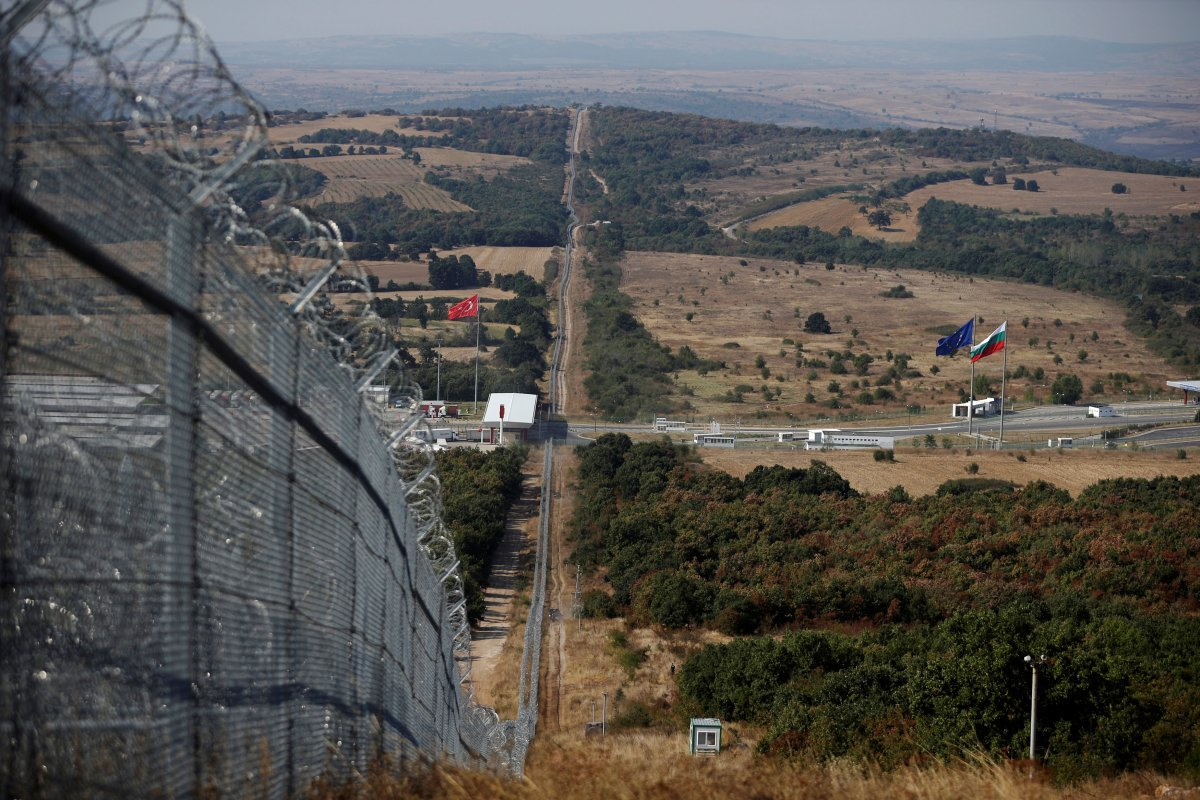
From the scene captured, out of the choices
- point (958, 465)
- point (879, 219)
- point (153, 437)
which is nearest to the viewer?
point (153, 437)

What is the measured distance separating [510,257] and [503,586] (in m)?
48.2

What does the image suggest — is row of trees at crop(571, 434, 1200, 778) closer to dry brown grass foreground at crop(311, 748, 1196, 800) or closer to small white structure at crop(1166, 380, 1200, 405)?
dry brown grass foreground at crop(311, 748, 1196, 800)

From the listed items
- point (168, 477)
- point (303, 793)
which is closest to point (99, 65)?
point (168, 477)

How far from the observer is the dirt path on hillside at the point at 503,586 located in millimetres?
15062

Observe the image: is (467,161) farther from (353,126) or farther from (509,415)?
(509,415)

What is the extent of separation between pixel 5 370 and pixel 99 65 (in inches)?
22.6

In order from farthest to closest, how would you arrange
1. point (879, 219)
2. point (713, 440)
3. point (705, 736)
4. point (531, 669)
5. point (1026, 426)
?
1. point (879, 219)
2. point (1026, 426)
3. point (713, 440)
4. point (531, 669)
5. point (705, 736)

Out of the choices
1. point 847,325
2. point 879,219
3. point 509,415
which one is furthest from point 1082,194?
point 509,415

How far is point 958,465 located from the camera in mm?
30438

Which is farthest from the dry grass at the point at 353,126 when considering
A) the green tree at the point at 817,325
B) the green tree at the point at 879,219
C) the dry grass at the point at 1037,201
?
the green tree at the point at 817,325

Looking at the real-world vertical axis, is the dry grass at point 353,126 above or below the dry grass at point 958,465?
above

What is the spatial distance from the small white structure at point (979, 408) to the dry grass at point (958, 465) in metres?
5.31

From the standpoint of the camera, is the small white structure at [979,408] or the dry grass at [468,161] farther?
the dry grass at [468,161]

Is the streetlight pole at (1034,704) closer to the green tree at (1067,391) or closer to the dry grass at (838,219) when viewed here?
the green tree at (1067,391)
